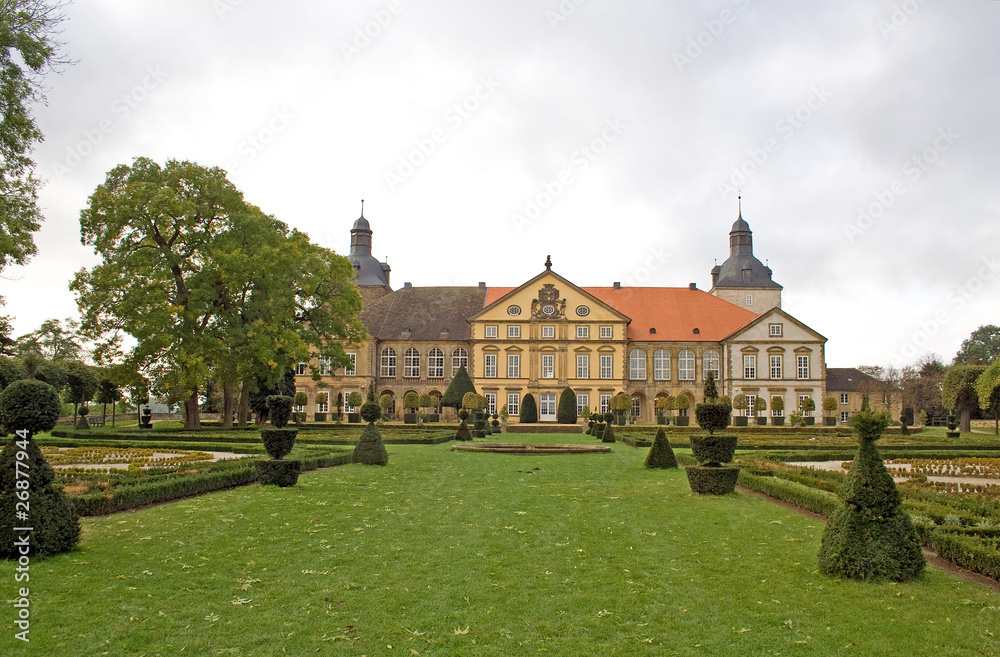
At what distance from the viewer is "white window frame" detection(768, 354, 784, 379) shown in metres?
51.2

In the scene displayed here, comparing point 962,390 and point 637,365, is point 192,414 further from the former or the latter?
point 962,390

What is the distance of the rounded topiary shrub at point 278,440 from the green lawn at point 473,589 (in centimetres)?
260

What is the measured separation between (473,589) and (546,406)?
45704mm

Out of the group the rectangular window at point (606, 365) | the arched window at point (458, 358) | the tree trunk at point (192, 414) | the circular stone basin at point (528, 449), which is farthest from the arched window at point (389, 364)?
the circular stone basin at point (528, 449)

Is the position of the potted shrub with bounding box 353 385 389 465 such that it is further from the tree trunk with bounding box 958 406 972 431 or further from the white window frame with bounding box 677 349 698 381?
the tree trunk with bounding box 958 406 972 431

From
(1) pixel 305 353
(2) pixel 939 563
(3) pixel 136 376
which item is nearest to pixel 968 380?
(1) pixel 305 353

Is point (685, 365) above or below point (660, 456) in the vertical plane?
above

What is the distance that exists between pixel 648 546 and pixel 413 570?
3004mm

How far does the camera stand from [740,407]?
4862cm

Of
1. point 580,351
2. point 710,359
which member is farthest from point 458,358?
point 710,359

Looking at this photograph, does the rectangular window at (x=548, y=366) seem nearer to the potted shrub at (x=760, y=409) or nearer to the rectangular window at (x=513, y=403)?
the rectangular window at (x=513, y=403)

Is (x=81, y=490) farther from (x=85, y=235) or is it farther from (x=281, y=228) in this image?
(x=281, y=228)

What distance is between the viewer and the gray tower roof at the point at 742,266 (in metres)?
62.5

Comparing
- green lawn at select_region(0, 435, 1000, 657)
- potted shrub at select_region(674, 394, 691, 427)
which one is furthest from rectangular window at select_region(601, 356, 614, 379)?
green lawn at select_region(0, 435, 1000, 657)
